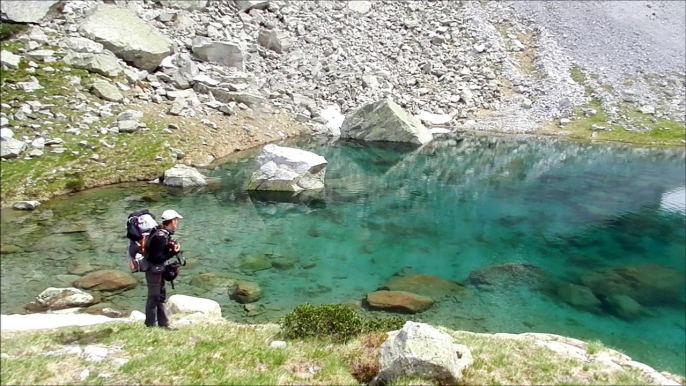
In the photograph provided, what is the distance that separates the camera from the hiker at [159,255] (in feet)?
40.0

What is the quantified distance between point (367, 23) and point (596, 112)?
35926 millimetres

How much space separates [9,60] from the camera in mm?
40312

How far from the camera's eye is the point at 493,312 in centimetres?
2184

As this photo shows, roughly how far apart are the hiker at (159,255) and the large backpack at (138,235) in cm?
13

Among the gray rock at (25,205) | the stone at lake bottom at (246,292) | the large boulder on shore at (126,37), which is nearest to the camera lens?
the stone at lake bottom at (246,292)

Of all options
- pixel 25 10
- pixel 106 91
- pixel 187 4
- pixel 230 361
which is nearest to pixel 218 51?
pixel 187 4

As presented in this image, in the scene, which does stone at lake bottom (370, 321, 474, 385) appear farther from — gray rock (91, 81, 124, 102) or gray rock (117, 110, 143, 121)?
gray rock (91, 81, 124, 102)

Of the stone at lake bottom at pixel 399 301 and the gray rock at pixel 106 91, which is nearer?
the stone at lake bottom at pixel 399 301

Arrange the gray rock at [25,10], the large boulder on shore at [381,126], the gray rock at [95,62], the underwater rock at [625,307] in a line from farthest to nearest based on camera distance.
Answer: the large boulder on shore at [381,126], the gray rock at [25,10], the gray rock at [95,62], the underwater rock at [625,307]

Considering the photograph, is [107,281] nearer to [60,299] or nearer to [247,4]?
[60,299]

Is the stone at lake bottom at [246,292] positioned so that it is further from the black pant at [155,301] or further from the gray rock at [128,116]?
the gray rock at [128,116]

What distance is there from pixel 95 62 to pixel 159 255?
39501 mm

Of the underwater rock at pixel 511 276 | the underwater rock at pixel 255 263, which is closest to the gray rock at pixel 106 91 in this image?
the underwater rock at pixel 255 263

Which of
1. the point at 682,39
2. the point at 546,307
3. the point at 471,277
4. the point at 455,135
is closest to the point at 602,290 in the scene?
the point at 546,307
